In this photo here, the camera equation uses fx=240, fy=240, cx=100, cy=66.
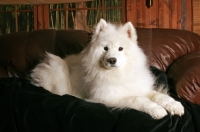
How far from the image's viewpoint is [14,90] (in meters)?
2.10

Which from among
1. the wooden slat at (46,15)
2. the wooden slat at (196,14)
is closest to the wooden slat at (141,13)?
the wooden slat at (196,14)

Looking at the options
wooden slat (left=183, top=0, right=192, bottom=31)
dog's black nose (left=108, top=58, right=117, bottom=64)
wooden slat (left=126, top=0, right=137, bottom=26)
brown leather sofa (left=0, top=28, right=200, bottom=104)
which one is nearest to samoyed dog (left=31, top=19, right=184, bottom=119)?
dog's black nose (left=108, top=58, right=117, bottom=64)

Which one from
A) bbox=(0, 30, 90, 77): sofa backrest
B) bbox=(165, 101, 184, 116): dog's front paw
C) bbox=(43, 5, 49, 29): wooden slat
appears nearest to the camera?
bbox=(165, 101, 184, 116): dog's front paw

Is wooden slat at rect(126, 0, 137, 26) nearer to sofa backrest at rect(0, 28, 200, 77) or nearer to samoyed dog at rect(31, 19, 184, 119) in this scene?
sofa backrest at rect(0, 28, 200, 77)

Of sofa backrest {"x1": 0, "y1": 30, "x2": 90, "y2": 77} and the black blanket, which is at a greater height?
sofa backrest {"x1": 0, "y1": 30, "x2": 90, "y2": 77}

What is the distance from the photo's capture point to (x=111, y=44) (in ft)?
6.71

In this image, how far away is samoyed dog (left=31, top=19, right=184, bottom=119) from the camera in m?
1.94

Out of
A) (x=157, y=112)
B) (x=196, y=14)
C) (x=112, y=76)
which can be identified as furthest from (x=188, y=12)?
(x=157, y=112)

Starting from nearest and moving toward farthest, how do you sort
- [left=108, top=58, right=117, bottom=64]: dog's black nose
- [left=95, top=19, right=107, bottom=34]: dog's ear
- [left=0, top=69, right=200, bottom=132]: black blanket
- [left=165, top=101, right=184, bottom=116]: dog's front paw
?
1. [left=0, top=69, right=200, bottom=132]: black blanket
2. [left=165, top=101, right=184, bottom=116]: dog's front paw
3. [left=108, top=58, right=117, bottom=64]: dog's black nose
4. [left=95, top=19, right=107, bottom=34]: dog's ear

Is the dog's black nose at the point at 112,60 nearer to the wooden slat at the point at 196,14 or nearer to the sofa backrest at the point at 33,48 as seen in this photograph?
the sofa backrest at the point at 33,48

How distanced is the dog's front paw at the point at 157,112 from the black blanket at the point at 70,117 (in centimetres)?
3

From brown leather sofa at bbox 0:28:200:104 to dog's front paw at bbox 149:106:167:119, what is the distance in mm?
1184

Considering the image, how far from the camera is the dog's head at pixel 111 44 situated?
6.51 ft

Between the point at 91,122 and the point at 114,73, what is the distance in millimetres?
547
